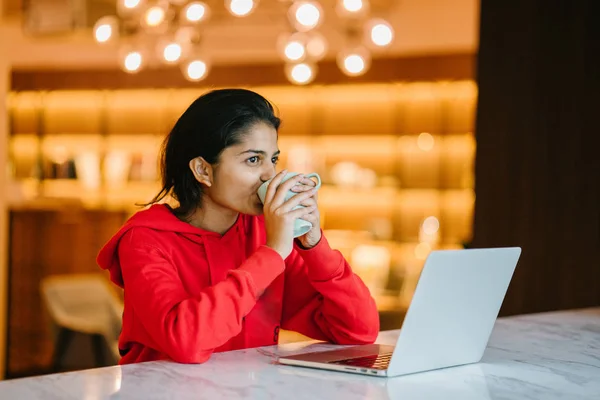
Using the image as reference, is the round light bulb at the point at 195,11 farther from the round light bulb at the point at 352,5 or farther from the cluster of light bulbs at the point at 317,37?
the round light bulb at the point at 352,5

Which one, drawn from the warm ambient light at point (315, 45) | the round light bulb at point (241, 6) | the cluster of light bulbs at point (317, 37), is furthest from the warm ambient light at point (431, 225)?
the round light bulb at point (241, 6)

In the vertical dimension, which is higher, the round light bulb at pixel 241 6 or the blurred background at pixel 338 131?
the round light bulb at pixel 241 6

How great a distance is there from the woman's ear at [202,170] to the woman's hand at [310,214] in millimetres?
227

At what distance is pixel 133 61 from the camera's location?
4.81m

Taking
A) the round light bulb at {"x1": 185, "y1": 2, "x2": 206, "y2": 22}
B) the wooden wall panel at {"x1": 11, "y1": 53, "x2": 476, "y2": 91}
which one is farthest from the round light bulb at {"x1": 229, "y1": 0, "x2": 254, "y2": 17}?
the wooden wall panel at {"x1": 11, "y1": 53, "x2": 476, "y2": 91}

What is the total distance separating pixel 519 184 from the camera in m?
3.20

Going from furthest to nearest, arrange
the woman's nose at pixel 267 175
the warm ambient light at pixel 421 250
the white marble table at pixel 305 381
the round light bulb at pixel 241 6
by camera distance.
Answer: the warm ambient light at pixel 421 250 < the round light bulb at pixel 241 6 < the woman's nose at pixel 267 175 < the white marble table at pixel 305 381

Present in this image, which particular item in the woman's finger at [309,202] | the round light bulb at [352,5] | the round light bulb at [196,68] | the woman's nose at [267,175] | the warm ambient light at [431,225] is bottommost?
the warm ambient light at [431,225]

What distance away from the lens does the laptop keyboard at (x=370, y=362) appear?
1331 millimetres

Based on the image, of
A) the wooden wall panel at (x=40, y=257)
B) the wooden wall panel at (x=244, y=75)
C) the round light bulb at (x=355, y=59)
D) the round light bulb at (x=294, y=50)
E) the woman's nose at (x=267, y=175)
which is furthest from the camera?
the wooden wall panel at (x=244, y=75)

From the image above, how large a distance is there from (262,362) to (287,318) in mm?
503

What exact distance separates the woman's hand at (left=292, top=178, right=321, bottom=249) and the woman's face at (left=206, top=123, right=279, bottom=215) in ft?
0.37

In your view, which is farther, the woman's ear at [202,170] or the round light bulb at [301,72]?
the round light bulb at [301,72]

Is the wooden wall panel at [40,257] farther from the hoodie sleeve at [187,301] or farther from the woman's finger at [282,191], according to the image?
the woman's finger at [282,191]
